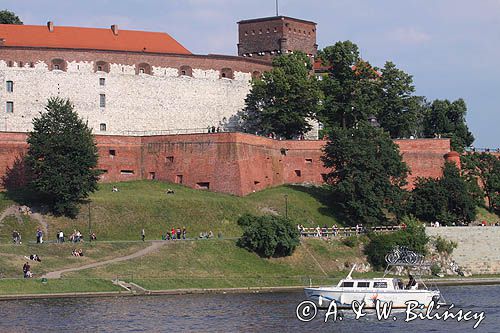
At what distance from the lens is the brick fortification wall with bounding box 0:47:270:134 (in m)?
90.3

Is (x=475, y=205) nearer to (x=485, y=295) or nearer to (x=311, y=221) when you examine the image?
(x=311, y=221)

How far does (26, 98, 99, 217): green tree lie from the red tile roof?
1782cm

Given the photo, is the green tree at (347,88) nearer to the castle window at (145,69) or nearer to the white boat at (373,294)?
the castle window at (145,69)

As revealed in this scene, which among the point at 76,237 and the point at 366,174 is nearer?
the point at 76,237

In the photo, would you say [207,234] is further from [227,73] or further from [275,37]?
[275,37]

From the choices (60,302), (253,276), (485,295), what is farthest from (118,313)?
(485,295)

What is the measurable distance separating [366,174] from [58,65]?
26.7 m

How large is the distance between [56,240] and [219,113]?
28511 mm

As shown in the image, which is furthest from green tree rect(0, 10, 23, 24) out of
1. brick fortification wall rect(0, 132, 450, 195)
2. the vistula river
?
the vistula river

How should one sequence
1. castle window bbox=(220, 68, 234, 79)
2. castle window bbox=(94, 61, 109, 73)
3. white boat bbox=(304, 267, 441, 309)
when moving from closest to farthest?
1. white boat bbox=(304, 267, 441, 309)
2. castle window bbox=(94, 61, 109, 73)
3. castle window bbox=(220, 68, 234, 79)

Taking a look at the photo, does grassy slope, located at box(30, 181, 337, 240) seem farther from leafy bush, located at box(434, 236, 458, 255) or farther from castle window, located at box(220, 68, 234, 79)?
castle window, located at box(220, 68, 234, 79)

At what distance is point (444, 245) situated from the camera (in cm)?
7819

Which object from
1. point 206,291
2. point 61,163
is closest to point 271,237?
point 206,291

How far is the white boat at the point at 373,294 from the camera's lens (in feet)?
179
